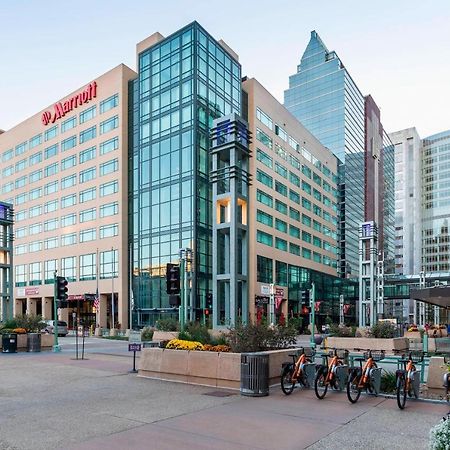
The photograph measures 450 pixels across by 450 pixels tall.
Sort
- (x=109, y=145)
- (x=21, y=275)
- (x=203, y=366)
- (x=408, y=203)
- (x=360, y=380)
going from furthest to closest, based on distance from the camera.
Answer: (x=408, y=203) < (x=21, y=275) < (x=109, y=145) < (x=203, y=366) < (x=360, y=380)

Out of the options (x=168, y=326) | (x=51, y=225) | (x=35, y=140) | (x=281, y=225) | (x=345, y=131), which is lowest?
(x=168, y=326)

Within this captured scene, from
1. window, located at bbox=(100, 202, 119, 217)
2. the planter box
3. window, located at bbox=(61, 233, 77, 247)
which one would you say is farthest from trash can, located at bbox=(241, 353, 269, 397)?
window, located at bbox=(61, 233, 77, 247)

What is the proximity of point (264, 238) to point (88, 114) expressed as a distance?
30.5 metres

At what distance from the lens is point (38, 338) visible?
1074 inches

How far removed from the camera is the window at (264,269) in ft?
224

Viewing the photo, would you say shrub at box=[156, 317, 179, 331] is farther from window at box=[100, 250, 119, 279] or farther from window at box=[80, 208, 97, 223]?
window at box=[80, 208, 97, 223]

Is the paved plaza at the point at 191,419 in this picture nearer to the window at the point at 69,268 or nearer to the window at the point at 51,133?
the window at the point at 69,268

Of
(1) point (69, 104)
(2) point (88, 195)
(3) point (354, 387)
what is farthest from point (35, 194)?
(3) point (354, 387)

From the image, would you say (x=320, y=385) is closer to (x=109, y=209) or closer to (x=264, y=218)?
(x=109, y=209)

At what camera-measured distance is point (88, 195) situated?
7044 centimetres

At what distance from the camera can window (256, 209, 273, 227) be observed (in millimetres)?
68250

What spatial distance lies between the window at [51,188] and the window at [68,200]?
9.57ft

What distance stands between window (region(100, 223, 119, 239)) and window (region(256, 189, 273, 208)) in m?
19.2

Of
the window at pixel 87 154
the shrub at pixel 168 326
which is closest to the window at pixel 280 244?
the window at pixel 87 154
